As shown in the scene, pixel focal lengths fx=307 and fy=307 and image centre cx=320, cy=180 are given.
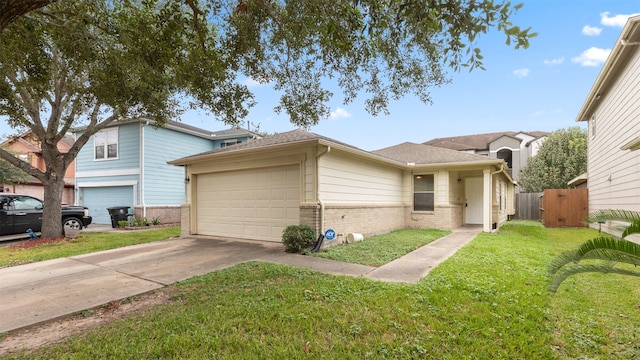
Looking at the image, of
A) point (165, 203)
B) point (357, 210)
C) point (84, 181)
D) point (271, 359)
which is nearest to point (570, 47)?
point (357, 210)

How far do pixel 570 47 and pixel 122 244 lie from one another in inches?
597

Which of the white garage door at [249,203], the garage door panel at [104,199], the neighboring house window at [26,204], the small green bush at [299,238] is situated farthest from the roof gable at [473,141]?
the neighboring house window at [26,204]

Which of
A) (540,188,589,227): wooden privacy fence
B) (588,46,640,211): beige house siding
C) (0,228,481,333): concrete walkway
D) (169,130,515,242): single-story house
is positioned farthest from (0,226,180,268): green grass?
(540,188,589,227): wooden privacy fence

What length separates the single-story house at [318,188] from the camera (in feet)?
25.5

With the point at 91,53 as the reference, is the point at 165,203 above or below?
below

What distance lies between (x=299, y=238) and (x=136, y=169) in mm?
11304

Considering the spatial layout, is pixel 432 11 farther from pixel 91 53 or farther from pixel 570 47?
pixel 570 47

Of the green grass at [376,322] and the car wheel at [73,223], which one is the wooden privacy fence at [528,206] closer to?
the green grass at [376,322]

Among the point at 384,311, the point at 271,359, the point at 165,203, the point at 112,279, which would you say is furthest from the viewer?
the point at 165,203

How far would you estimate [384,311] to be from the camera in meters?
3.45

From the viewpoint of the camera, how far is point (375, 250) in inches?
283

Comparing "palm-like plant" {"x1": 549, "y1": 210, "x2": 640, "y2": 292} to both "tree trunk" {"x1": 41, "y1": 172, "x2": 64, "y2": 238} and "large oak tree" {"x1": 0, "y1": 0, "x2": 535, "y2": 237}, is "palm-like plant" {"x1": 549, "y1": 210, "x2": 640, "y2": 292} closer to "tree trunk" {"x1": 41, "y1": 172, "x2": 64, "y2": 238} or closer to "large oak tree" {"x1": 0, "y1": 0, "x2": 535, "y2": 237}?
"large oak tree" {"x1": 0, "y1": 0, "x2": 535, "y2": 237}

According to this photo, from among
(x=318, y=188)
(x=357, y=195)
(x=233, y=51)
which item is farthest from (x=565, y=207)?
(x=233, y=51)

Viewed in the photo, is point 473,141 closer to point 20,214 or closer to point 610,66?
point 610,66
